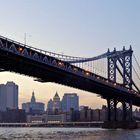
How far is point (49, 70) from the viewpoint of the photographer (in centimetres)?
10238

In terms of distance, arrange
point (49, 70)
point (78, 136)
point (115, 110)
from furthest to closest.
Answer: point (115, 110), point (49, 70), point (78, 136)

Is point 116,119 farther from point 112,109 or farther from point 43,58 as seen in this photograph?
point 43,58

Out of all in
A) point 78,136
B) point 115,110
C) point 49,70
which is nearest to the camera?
point 78,136

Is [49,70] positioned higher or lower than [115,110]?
higher

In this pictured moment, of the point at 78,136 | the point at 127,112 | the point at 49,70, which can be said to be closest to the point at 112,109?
the point at 127,112

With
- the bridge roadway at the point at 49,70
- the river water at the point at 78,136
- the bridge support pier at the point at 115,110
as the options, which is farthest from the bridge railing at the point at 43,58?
the bridge support pier at the point at 115,110

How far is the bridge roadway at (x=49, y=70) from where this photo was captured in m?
84.9

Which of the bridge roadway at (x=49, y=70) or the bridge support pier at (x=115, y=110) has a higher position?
the bridge roadway at (x=49, y=70)

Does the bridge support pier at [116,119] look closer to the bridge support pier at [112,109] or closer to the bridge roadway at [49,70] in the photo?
the bridge support pier at [112,109]

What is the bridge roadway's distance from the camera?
8494 centimetres

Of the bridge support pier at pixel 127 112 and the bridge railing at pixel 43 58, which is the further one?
the bridge support pier at pixel 127 112

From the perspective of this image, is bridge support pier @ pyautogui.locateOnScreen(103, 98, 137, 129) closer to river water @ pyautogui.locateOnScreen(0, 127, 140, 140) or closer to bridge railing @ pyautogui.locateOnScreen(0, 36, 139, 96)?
bridge railing @ pyautogui.locateOnScreen(0, 36, 139, 96)

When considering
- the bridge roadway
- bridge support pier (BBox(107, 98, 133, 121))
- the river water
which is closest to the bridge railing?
the bridge roadway

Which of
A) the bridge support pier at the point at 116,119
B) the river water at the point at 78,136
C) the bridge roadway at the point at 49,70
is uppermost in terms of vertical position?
the bridge roadway at the point at 49,70
